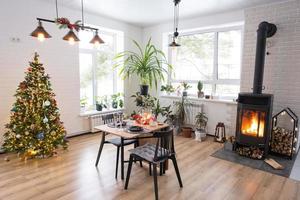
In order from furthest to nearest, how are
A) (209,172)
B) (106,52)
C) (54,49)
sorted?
(106,52), (54,49), (209,172)

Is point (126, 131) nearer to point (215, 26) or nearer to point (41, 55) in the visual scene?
point (41, 55)

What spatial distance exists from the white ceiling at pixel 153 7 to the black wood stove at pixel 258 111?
85 centimetres

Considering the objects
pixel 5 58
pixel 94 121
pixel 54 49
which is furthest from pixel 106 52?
pixel 5 58

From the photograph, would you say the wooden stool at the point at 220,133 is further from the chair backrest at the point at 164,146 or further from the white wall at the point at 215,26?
the chair backrest at the point at 164,146

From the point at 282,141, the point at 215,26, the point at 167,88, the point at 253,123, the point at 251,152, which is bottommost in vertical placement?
the point at 251,152

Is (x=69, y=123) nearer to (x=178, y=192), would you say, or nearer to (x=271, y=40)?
(x=178, y=192)

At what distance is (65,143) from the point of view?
3812mm

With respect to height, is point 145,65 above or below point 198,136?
above

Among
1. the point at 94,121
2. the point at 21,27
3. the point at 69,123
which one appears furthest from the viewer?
the point at 94,121

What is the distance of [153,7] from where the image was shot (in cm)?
426

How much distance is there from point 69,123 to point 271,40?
14.5 ft

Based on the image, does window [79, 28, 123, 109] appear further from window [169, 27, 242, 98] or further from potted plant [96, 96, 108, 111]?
window [169, 27, 242, 98]

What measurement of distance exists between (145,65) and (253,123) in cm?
258

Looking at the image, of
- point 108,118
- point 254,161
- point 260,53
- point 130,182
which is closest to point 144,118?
point 108,118
